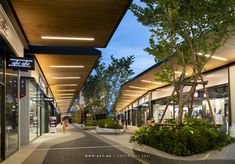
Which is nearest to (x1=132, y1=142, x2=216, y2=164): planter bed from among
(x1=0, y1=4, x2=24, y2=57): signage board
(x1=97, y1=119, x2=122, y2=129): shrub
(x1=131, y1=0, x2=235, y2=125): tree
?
(x1=131, y1=0, x2=235, y2=125): tree

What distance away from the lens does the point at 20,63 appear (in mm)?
14625

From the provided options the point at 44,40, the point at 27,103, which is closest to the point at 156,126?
the point at 44,40

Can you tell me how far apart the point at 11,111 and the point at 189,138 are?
766cm

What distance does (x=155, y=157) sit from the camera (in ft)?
38.5

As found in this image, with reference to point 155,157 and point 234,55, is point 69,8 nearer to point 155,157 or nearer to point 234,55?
point 155,157

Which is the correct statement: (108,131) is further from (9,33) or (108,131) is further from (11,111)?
(9,33)

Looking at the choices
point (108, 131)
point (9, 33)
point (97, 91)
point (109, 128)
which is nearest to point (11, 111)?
point (9, 33)

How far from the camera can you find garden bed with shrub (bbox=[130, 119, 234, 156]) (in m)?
11.2

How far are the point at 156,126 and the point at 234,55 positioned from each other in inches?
410

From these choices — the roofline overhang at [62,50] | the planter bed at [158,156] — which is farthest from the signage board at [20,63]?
the roofline overhang at [62,50]

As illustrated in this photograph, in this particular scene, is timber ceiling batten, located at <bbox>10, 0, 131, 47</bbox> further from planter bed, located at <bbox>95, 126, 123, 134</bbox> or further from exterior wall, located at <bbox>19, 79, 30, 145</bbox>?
planter bed, located at <bbox>95, 126, 123, 134</bbox>

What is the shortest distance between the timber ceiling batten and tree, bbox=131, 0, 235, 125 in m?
1.36

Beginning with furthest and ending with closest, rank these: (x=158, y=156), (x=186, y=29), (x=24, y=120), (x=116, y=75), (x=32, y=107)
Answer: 1. (x=116, y=75)
2. (x=32, y=107)
3. (x=24, y=120)
4. (x=186, y=29)
5. (x=158, y=156)

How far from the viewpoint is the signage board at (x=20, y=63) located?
14327mm
